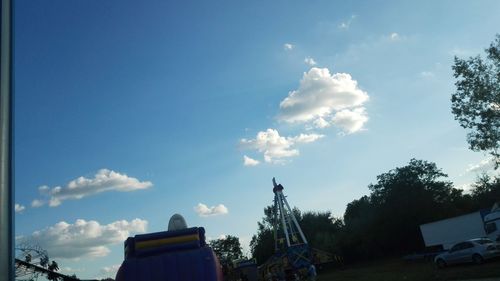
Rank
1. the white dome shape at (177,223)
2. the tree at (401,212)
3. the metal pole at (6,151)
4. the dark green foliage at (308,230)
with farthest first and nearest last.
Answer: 1. the dark green foliage at (308,230)
2. the tree at (401,212)
3. the white dome shape at (177,223)
4. the metal pole at (6,151)

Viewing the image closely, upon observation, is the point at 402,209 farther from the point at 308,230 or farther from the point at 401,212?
the point at 308,230

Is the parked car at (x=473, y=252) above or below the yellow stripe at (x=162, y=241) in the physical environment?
below

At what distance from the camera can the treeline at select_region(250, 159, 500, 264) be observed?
5875 cm

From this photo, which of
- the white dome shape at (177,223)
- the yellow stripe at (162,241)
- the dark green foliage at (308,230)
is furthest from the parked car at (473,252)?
the dark green foliage at (308,230)

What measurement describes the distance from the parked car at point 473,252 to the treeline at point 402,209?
28.7 meters

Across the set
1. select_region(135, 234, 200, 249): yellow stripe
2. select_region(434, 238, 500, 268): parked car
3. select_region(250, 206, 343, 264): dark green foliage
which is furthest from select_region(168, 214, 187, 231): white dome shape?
select_region(250, 206, 343, 264): dark green foliage

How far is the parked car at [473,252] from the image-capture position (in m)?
26.0

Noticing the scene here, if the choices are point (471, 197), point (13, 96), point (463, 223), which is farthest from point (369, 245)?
point (13, 96)

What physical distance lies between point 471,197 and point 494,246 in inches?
1660

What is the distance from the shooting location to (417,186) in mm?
62562

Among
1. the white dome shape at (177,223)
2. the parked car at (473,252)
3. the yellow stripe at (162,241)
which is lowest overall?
the parked car at (473,252)

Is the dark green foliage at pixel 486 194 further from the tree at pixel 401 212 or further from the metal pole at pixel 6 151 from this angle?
the metal pole at pixel 6 151

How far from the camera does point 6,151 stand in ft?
13.0

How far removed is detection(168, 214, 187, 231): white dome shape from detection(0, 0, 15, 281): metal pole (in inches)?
420
